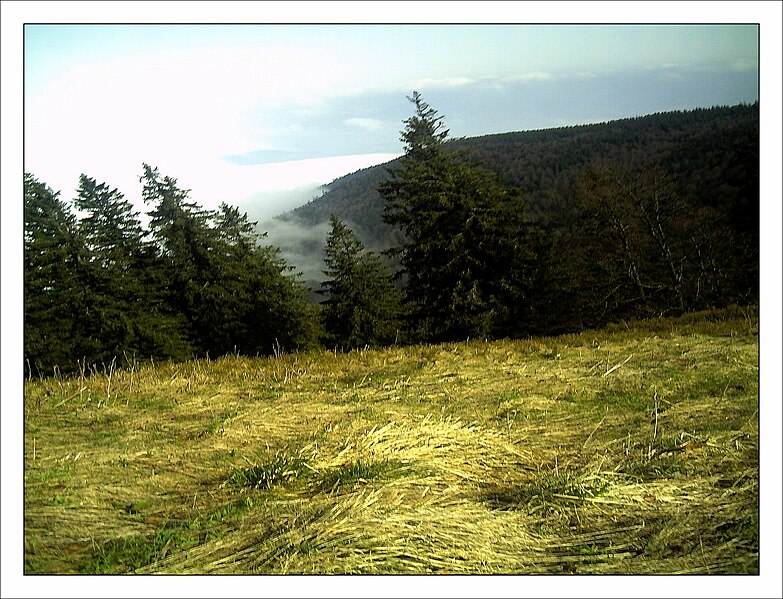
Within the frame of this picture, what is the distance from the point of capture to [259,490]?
364cm

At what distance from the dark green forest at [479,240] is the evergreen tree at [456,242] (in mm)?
40

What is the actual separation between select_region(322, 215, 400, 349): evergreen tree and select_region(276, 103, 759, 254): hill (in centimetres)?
340

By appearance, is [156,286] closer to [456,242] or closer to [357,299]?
[357,299]

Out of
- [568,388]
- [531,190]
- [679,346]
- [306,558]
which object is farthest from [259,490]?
[531,190]

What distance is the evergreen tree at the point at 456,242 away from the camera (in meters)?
14.1

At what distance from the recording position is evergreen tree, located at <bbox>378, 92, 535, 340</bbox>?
46.3 ft

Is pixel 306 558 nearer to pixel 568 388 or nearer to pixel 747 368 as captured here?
pixel 568 388

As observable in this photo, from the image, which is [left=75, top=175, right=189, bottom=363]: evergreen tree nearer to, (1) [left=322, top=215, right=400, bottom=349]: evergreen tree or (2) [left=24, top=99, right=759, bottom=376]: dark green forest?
(2) [left=24, top=99, right=759, bottom=376]: dark green forest

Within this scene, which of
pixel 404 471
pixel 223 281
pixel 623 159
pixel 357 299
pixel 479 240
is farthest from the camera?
pixel 357 299

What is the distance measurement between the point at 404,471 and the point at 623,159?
34.1 ft

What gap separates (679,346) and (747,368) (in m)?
1.11

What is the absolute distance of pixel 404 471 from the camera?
150 inches

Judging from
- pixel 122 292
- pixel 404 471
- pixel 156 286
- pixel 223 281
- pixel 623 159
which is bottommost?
pixel 404 471

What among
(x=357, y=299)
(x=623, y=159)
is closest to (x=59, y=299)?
(x=357, y=299)
